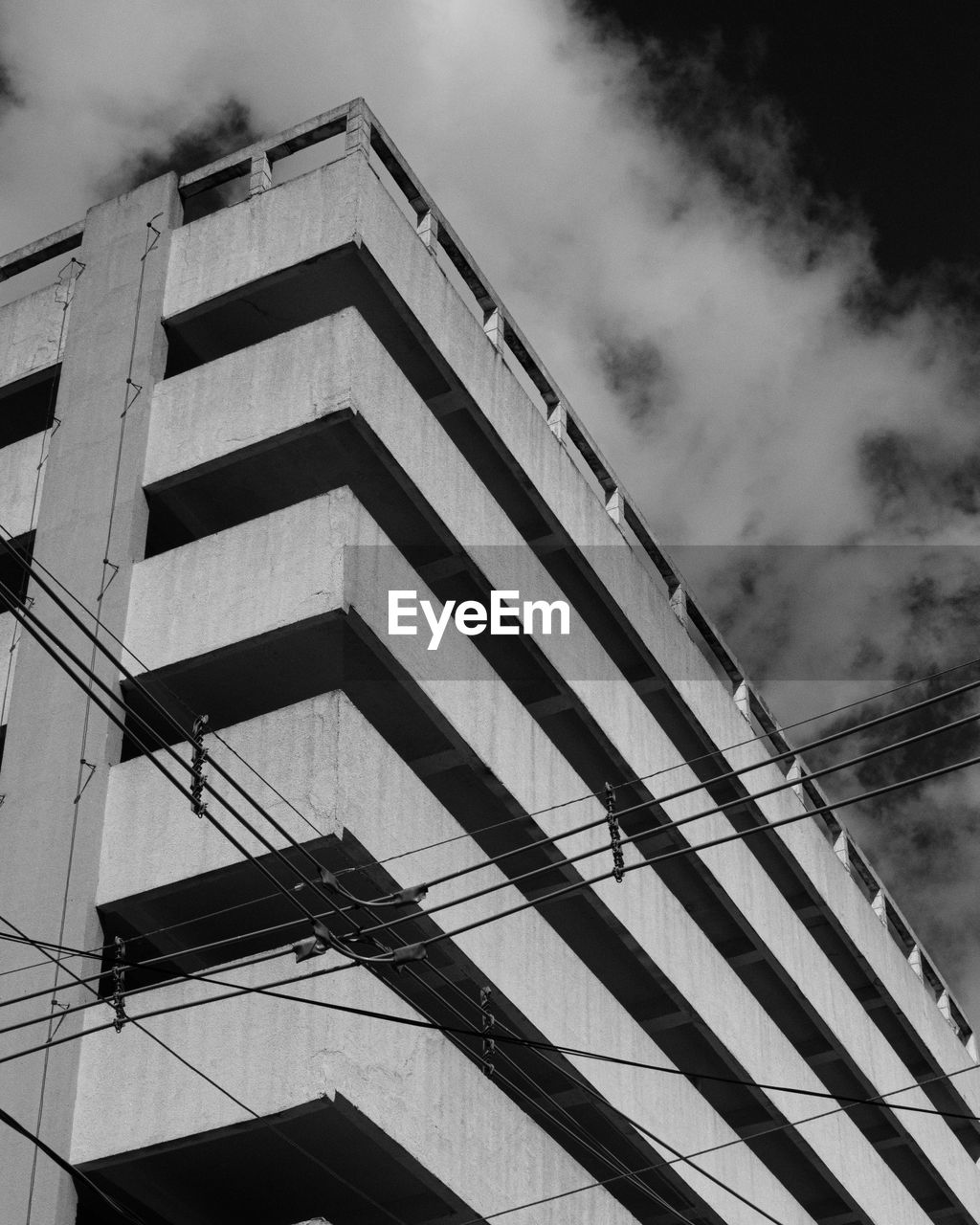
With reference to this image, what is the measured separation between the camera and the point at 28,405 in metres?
25.3

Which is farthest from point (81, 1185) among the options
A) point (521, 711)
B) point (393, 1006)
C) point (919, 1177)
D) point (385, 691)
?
point (919, 1177)

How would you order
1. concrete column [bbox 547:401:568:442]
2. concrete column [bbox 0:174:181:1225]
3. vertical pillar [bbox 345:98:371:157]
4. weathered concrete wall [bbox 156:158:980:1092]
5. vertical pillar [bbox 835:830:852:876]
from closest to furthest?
1. concrete column [bbox 0:174:181:1225]
2. weathered concrete wall [bbox 156:158:980:1092]
3. vertical pillar [bbox 345:98:371:157]
4. concrete column [bbox 547:401:568:442]
5. vertical pillar [bbox 835:830:852:876]

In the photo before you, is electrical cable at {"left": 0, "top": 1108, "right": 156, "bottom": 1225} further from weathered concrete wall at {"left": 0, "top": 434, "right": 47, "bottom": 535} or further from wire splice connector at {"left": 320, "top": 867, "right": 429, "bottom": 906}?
weathered concrete wall at {"left": 0, "top": 434, "right": 47, "bottom": 535}

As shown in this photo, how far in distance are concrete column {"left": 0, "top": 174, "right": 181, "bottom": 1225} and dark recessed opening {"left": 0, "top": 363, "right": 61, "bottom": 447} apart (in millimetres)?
742

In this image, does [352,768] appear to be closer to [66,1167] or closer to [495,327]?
[66,1167]

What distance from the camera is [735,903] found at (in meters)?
27.4

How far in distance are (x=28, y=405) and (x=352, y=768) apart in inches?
374

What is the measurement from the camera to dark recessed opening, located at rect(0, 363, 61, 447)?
24438 millimetres

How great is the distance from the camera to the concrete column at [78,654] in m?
17.8

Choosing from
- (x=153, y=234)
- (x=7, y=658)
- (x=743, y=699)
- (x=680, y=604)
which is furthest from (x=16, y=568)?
(x=743, y=699)

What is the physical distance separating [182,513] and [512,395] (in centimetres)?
530

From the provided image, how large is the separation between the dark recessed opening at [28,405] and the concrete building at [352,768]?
67 mm

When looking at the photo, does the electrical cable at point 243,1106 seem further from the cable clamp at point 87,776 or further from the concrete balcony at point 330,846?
the cable clamp at point 87,776

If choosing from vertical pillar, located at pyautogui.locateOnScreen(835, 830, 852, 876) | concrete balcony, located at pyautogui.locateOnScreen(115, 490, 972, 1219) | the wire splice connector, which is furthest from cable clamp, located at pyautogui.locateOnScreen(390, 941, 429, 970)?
vertical pillar, located at pyautogui.locateOnScreen(835, 830, 852, 876)
